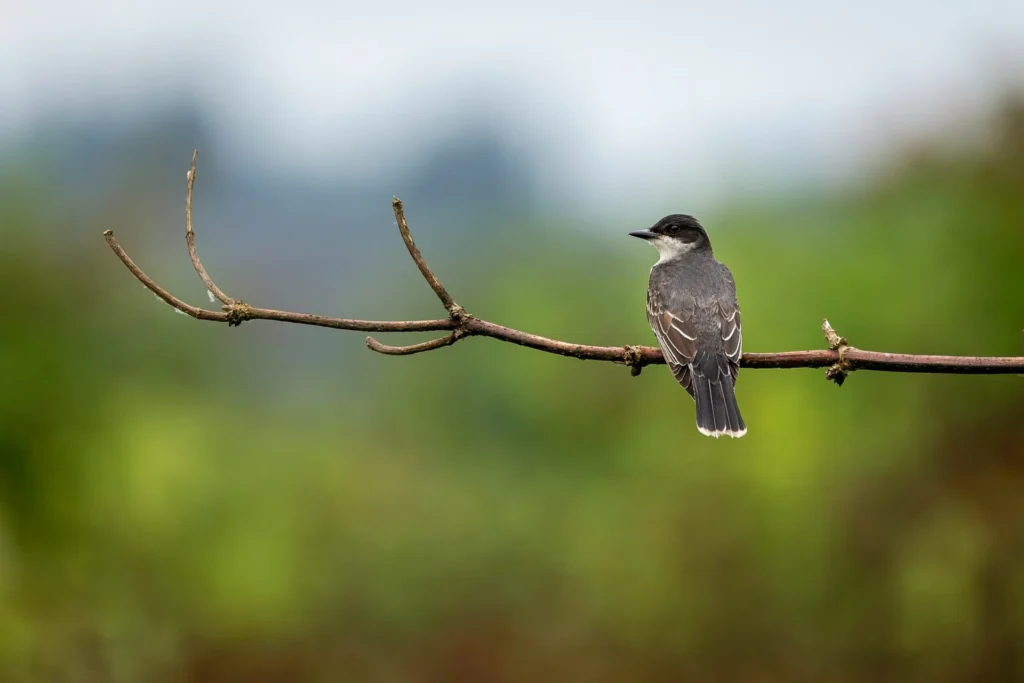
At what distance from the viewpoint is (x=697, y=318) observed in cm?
633

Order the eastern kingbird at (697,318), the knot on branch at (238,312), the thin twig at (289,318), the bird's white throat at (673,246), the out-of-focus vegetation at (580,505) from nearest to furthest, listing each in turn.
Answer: the thin twig at (289,318), the knot on branch at (238,312), the eastern kingbird at (697,318), the bird's white throat at (673,246), the out-of-focus vegetation at (580,505)

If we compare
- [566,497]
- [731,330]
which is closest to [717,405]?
[731,330]

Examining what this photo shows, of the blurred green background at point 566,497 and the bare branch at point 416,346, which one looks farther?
the blurred green background at point 566,497

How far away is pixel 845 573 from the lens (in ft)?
67.4

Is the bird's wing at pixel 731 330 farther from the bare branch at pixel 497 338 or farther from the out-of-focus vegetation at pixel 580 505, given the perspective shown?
the out-of-focus vegetation at pixel 580 505

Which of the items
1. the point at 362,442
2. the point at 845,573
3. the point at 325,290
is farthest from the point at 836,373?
the point at 325,290

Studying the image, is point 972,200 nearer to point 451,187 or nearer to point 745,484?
point 745,484

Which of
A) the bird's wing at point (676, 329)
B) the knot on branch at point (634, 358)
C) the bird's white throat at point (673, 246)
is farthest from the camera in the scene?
the bird's white throat at point (673, 246)

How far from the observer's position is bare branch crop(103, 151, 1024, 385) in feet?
9.45

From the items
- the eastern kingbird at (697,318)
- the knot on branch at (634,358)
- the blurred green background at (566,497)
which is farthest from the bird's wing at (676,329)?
the blurred green background at (566,497)

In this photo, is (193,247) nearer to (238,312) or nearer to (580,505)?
(238,312)

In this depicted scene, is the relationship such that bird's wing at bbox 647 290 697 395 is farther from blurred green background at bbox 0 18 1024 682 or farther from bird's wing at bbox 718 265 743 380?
blurred green background at bbox 0 18 1024 682

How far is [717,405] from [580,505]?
78.7ft

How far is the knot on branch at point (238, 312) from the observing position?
332 cm
